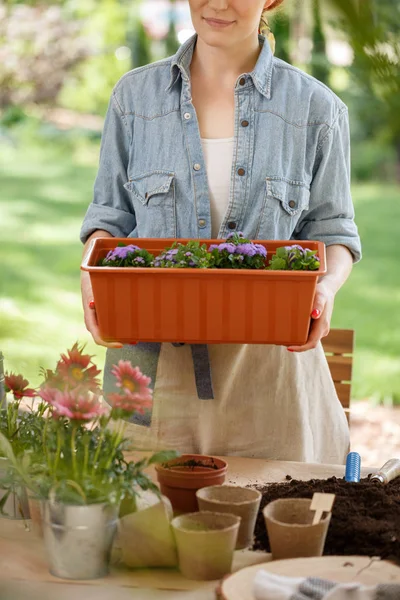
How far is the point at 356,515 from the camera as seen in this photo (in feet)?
3.63

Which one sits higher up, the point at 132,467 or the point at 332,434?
the point at 132,467

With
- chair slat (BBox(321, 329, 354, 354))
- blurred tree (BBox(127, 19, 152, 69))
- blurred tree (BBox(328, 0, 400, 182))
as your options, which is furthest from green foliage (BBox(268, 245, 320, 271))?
blurred tree (BBox(127, 19, 152, 69))

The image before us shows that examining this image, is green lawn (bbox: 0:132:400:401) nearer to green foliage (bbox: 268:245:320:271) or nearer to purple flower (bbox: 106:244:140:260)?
purple flower (bbox: 106:244:140:260)

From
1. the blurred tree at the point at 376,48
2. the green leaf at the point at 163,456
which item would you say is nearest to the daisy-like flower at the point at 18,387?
the green leaf at the point at 163,456

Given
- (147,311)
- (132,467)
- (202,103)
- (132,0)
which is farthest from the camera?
(132,0)

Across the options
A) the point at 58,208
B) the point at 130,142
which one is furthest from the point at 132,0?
the point at 130,142

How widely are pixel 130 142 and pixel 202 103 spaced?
0.17m

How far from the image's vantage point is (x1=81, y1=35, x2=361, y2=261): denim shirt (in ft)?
5.34

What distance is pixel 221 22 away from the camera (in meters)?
1.50

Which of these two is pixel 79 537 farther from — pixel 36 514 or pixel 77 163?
pixel 77 163

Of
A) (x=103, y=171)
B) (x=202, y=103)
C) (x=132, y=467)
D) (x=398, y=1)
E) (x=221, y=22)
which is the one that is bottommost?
(x=132, y=467)

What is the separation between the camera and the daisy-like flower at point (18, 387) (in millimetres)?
1182

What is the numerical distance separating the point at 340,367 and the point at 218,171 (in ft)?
2.47

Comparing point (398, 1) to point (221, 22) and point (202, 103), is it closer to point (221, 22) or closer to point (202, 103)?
point (221, 22)
